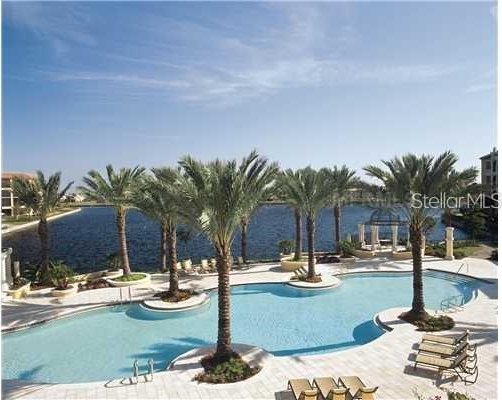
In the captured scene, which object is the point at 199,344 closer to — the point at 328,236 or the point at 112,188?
the point at 112,188

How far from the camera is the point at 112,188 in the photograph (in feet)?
73.8

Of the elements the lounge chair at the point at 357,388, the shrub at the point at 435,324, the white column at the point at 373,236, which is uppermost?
the white column at the point at 373,236

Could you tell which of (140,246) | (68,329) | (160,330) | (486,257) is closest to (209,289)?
(160,330)

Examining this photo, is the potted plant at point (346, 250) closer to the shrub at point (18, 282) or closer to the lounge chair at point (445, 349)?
the lounge chair at point (445, 349)

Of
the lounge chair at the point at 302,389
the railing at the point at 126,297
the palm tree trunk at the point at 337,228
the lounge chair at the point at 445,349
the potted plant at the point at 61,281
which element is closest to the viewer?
the lounge chair at the point at 302,389

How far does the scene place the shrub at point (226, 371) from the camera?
10.6m

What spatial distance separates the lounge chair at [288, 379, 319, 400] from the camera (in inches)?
349

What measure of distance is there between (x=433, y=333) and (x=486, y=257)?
1622 cm

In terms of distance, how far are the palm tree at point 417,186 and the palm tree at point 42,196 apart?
1756 cm

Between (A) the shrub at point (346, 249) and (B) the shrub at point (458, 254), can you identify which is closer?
(B) the shrub at point (458, 254)

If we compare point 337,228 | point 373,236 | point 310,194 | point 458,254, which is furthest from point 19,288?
point 458,254

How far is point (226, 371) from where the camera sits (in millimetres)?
10773

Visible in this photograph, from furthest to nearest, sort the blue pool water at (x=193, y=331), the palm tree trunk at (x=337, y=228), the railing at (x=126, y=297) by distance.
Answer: the palm tree trunk at (x=337, y=228)
the railing at (x=126, y=297)
the blue pool water at (x=193, y=331)

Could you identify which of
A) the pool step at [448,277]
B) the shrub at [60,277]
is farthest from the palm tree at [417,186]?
the shrub at [60,277]
